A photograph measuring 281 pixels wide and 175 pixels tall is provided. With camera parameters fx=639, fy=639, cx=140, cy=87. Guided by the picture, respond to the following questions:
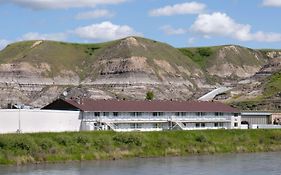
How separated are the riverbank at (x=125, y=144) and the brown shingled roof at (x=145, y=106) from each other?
8232 mm

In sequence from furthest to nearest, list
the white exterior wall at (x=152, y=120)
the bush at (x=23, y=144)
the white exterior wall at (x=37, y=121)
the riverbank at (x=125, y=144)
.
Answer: the white exterior wall at (x=152, y=120) → the white exterior wall at (x=37, y=121) → the riverbank at (x=125, y=144) → the bush at (x=23, y=144)

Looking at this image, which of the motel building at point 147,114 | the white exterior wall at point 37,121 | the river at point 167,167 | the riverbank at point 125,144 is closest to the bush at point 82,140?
the riverbank at point 125,144

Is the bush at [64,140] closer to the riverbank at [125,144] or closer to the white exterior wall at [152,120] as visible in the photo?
the riverbank at [125,144]

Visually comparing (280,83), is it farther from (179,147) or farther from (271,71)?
(179,147)

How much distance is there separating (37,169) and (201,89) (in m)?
149

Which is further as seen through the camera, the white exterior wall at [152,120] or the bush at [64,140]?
the white exterior wall at [152,120]

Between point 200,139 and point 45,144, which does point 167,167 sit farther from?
point 200,139

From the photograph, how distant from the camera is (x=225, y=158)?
191ft

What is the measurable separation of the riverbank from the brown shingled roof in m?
8.23

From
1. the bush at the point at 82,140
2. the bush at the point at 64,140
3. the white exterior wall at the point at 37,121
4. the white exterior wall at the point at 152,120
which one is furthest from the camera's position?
the white exterior wall at the point at 152,120

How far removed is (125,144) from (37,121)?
1021 cm

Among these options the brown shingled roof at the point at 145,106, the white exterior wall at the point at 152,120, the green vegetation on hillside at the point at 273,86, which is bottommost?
the white exterior wall at the point at 152,120

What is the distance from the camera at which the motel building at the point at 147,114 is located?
6912cm

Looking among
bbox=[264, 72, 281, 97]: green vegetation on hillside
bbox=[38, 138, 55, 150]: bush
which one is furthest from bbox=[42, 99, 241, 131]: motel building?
bbox=[264, 72, 281, 97]: green vegetation on hillside
